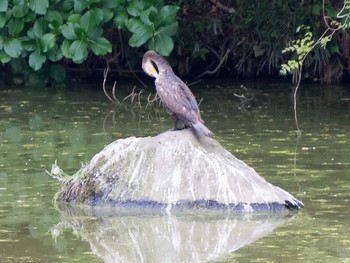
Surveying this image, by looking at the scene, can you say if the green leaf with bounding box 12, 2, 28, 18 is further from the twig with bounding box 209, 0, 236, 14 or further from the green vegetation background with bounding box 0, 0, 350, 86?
the twig with bounding box 209, 0, 236, 14

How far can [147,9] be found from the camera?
1250 centimetres

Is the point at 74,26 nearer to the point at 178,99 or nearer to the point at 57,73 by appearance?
the point at 57,73

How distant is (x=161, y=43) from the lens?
1250 cm

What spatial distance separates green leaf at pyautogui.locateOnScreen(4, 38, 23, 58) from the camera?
12.7 metres

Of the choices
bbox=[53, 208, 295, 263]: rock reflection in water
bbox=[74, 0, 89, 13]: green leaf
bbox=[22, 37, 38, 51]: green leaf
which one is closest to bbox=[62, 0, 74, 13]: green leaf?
bbox=[74, 0, 89, 13]: green leaf

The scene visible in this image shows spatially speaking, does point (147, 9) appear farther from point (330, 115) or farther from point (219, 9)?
point (330, 115)

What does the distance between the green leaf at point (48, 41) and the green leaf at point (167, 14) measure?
50.1 inches

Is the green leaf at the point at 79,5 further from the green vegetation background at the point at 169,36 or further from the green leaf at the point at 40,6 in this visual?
the green leaf at the point at 40,6

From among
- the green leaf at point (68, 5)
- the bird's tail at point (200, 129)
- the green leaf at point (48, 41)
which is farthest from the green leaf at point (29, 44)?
the bird's tail at point (200, 129)

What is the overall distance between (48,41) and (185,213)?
6.55 meters

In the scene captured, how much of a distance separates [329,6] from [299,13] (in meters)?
0.47

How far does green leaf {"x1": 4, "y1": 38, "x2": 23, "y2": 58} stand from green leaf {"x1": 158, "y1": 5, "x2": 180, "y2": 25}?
170 cm

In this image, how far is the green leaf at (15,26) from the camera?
12.8 metres

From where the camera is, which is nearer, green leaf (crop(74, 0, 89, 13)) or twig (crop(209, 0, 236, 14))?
green leaf (crop(74, 0, 89, 13))
